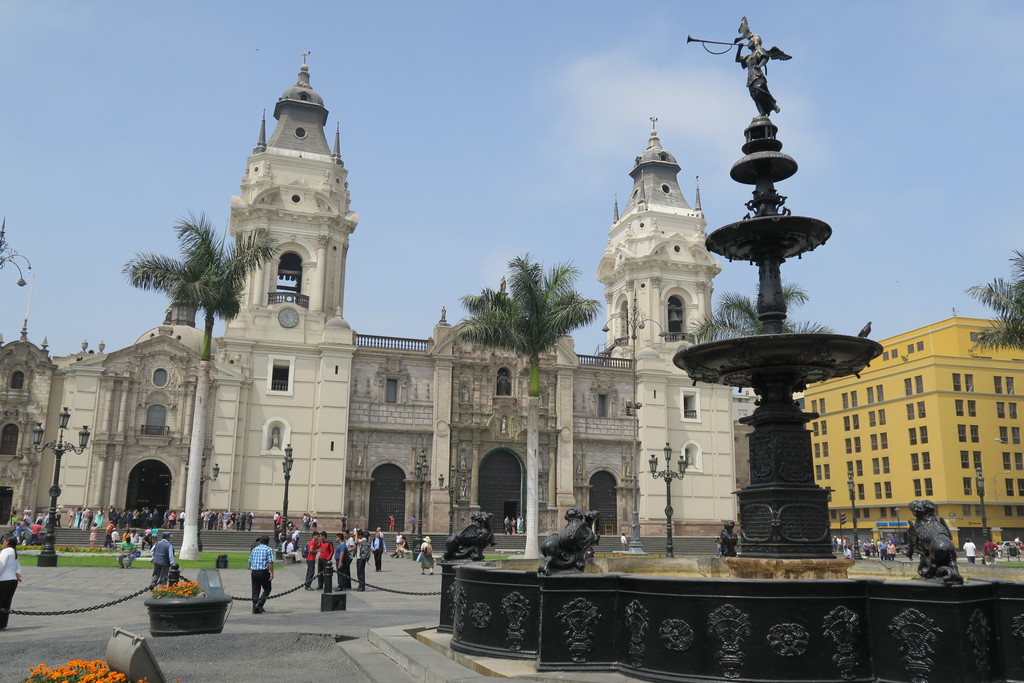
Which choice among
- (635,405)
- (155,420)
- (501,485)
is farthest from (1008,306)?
(155,420)

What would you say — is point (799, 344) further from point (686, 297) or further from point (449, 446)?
point (686, 297)

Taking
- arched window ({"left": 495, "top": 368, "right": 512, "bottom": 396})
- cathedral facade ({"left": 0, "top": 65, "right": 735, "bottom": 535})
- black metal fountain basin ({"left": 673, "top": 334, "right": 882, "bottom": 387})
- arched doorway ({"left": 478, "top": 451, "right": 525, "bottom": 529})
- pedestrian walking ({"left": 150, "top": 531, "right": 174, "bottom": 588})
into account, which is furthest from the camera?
arched window ({"left": 495, "top": 368, "right": 512, "bottom": 396})

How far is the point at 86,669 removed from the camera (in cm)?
604

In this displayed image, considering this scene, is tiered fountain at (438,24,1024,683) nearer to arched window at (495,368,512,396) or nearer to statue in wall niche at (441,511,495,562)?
statue in wall niche at (441,511,495,562)

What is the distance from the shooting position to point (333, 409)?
44.6 meters

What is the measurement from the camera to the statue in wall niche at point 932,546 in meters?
6.69

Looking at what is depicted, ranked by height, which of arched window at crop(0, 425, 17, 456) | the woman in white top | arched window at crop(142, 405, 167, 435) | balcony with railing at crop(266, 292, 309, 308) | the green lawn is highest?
balcony with railing at crop(266, 292, 309, 308)

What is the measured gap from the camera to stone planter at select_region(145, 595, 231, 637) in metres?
11.7

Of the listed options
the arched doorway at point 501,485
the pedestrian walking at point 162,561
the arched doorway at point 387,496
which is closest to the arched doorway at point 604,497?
the arched doorway at point 501,485

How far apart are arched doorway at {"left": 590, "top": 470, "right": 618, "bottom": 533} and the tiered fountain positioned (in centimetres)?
4022

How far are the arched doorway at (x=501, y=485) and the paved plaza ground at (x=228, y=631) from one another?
24.2 m

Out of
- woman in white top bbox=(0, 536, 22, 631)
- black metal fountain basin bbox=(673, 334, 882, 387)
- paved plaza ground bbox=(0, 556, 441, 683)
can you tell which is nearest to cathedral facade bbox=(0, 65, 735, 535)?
paved plaza ground bbox=(0, 556, 441, 683)

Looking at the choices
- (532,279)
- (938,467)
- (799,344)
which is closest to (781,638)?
(799,344)

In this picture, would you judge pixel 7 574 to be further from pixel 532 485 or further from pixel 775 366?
pixel 532 485
